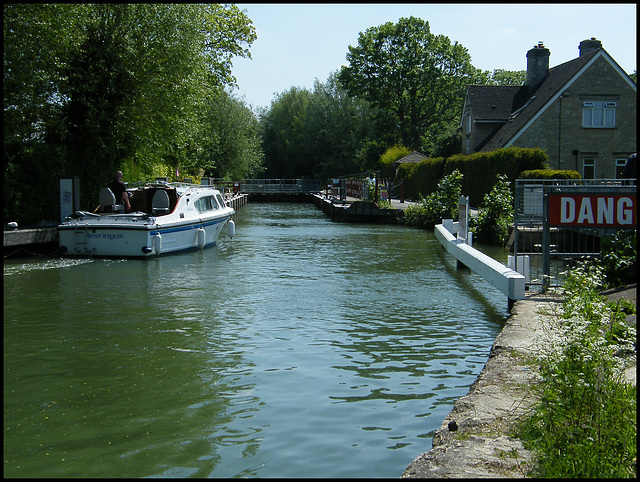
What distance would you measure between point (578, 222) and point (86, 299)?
28.1 feet

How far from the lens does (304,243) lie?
2448 centimetres

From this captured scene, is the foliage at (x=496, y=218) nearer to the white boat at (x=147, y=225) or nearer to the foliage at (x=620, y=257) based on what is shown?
the white boat at (x=147, y=225)

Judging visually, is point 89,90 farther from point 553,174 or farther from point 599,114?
point 599,114

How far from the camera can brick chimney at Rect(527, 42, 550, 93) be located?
43.8 meters

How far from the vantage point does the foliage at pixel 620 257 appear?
9.95 metres

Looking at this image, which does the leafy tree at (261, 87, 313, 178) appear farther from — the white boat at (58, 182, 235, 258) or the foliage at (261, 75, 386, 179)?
the white boat at (58, 182, 235, 258)

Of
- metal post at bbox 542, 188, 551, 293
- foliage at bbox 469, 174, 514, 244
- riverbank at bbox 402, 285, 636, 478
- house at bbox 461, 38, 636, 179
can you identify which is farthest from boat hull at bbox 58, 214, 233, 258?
house at bbox 461, 38, 636, 179

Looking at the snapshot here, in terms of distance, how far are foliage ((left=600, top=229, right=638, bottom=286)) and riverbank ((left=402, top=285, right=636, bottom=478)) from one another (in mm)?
2715

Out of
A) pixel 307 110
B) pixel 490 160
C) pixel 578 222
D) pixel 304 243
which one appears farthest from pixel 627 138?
pixel 307 110

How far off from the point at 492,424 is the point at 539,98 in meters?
37.8

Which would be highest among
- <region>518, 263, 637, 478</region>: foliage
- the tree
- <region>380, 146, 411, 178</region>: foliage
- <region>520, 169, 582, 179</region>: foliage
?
the tree

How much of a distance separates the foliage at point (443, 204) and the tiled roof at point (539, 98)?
33.6 ft

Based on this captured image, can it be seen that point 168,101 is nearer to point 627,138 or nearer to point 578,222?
point 578,222

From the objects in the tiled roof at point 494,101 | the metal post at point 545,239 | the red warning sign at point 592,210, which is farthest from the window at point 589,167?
the red warning sign at point 592,210
